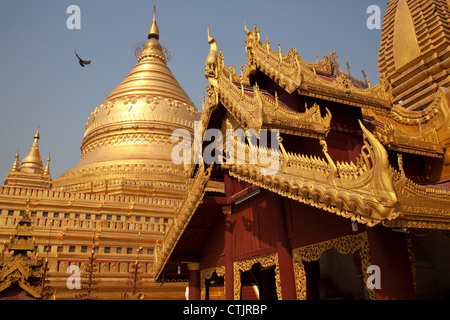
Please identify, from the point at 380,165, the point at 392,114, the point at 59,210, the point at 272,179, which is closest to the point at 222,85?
the point at 272,179

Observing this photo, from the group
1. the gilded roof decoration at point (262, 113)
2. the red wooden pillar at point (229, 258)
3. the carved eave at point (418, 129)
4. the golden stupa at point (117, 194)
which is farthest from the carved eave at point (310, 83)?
the golden stupa at point (117, 194)

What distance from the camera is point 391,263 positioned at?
15.4 ft

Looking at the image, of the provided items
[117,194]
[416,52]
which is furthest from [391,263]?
[117,194]

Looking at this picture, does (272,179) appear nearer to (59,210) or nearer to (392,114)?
(392,114)

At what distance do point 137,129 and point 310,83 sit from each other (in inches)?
806

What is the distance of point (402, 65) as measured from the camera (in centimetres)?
1459

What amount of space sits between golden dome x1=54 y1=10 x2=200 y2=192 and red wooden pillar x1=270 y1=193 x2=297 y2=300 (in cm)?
1638

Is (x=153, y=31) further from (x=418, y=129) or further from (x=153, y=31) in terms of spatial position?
(x=418, y=129)

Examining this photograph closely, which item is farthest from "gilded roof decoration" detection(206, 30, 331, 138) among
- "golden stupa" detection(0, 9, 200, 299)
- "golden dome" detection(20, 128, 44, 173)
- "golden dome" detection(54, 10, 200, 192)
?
"golden dome" detection(20, 128, 44, 173)

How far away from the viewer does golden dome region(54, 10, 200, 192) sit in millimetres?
23094

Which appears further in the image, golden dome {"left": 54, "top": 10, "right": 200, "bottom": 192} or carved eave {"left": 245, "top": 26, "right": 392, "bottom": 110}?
golden dome {"left": 54, "top": 10, "right": 200, "bottom": 192}

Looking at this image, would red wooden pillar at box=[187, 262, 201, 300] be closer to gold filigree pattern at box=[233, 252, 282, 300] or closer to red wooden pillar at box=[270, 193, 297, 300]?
gold filigree pattern at box=[233, 252, 282, 300]

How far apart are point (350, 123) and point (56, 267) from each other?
13537 mm
